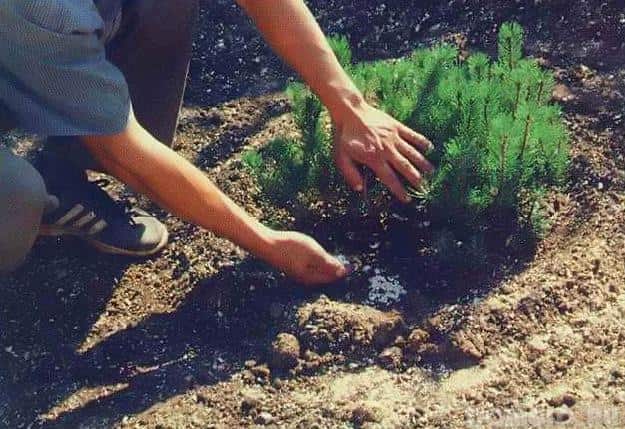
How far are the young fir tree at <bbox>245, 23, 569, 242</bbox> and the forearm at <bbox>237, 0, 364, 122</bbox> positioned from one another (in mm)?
168

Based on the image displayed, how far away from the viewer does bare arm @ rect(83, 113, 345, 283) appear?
229 cm

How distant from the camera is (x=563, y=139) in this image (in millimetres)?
2645

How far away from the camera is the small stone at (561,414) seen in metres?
2.25

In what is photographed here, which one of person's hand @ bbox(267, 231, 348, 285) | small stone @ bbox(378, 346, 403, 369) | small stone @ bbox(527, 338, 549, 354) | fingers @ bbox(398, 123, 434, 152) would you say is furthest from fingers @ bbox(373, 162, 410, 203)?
small stone @ bbox(527, 338, 549, 354)

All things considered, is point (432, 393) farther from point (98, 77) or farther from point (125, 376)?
point (98, 77)

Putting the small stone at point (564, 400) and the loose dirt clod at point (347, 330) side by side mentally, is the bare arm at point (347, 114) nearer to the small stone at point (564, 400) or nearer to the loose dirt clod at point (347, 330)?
the loose dirt clod at point (347, 330)

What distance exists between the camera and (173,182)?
2.32m

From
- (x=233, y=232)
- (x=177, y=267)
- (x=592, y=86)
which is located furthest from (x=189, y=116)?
(x=592, y=86)

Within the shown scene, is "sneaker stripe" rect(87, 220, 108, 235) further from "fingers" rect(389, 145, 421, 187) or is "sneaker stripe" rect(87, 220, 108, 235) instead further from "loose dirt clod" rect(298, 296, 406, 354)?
"fingers" rect(389, 145, 421, 187)

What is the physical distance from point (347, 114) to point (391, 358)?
679 millimetres

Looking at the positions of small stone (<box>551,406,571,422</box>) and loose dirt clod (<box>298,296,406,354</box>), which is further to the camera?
loose dirt clod (<box>298,296,406,354</box>)

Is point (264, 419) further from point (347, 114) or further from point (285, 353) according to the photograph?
point (347, 114)

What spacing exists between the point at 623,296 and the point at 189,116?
5.81 ft

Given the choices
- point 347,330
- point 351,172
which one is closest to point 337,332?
point 347,330
